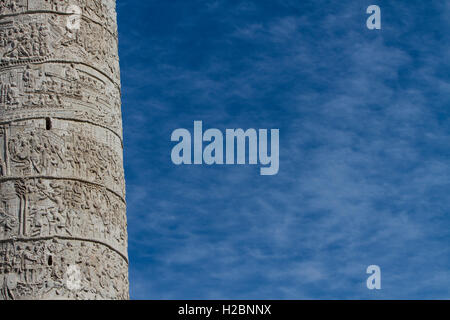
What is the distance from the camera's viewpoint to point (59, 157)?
23.9 feet

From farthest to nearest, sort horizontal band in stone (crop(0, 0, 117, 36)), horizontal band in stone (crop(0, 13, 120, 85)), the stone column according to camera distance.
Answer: horizontal band in stone (crop(0, 0, 117, 36)) < horizontal band in stone (crop(0, 13, 120, 85)) < the stone column

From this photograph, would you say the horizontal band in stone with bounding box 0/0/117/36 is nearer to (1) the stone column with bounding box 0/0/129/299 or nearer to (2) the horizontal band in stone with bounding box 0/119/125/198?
(1) the stone column with bounding box 0/0/129/299

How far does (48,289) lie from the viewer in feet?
22.5

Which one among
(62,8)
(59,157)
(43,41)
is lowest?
(59,157)

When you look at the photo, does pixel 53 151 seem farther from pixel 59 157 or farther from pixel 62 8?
pixel 62 8

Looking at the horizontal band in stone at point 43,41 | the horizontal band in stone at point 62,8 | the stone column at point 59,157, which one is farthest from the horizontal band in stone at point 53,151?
the horizontal band in stone at point 62,8

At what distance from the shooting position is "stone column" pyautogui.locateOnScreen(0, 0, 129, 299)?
6.96m

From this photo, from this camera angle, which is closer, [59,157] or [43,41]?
[59,157]

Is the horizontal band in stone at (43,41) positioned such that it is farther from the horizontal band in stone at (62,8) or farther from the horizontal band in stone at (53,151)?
the horizontal band in stone at (53,151)

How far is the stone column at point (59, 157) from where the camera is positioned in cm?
696

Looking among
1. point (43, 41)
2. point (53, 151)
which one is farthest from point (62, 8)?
point (53, 151)

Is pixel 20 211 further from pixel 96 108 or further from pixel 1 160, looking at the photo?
pixel 96 108

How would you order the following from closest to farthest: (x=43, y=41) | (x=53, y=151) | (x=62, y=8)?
(x=53, y=151)
(x=43, y=41)
(x=62, y=8)

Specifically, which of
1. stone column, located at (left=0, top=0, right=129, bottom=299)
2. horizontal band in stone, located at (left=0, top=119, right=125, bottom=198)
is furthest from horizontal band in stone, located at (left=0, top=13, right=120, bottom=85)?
horizontal band in stone, located at (left=0, top=119, right=125, bottom=198)
